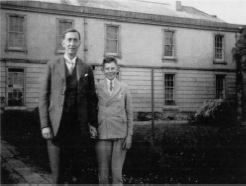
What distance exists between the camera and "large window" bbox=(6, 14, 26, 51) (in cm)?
304

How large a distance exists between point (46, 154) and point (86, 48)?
128cm

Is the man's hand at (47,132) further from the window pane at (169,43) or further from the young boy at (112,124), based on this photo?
the window pane at (169,43)

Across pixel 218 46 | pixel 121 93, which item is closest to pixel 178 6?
pixel 218 46

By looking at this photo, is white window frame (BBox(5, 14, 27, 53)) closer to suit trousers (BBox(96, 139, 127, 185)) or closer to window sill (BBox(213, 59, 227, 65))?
suit trousers (BBox(96, 139, 127, 185))

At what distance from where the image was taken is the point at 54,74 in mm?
2490

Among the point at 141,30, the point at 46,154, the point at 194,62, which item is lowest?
the point at 46,154

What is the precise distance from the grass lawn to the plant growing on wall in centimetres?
44

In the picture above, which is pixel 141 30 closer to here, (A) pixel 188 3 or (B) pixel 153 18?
(B) pixel 153 18

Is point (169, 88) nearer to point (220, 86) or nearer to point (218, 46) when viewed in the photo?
point (220, 86)

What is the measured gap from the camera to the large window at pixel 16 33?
3.04 m

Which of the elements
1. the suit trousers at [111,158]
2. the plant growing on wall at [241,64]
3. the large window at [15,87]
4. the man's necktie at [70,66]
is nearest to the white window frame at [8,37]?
the large window at [15,87]

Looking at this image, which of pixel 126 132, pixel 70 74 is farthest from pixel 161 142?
pixel 70 74

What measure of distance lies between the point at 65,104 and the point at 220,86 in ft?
7.07

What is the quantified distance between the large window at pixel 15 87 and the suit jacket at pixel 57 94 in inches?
26.2
